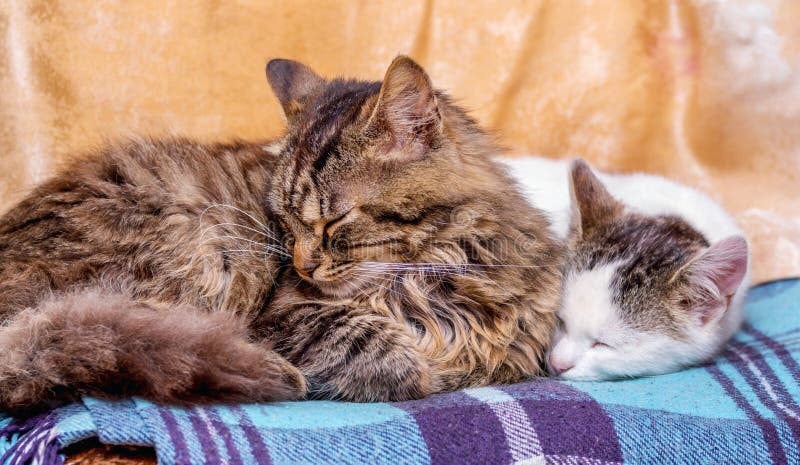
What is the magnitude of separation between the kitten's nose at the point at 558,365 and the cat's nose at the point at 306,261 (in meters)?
0.62

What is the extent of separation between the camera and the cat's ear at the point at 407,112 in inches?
54.1

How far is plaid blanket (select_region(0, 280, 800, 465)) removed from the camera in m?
1.12

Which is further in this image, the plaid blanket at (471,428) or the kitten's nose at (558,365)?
the kitten's nose at (558,365)

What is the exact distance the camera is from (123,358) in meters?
1.25

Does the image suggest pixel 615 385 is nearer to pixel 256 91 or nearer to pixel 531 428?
pixel 531 428

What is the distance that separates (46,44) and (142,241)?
116 cm

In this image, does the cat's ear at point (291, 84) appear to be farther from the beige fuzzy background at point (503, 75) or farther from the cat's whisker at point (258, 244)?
the beige fuzzy background at point (503, 75)

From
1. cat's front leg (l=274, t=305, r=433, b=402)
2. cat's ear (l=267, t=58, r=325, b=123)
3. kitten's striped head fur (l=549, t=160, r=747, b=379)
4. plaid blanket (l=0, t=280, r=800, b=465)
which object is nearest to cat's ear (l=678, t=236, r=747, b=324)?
kitten's striped head fur (l=549, t=160, r=747, b=379)

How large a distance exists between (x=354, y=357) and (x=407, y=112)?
1.70 feet

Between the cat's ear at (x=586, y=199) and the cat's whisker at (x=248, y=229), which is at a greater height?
the cat's ear at (x=586, y=199)

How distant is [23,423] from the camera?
118 cm

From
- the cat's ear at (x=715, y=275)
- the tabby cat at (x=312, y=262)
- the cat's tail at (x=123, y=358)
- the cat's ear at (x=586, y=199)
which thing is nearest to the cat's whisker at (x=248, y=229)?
the tabby cat at (x=312, y=262)

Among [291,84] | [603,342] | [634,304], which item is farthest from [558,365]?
[291,84]

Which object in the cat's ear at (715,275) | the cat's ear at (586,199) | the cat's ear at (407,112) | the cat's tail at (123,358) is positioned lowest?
the cat's tail at (123,358)
